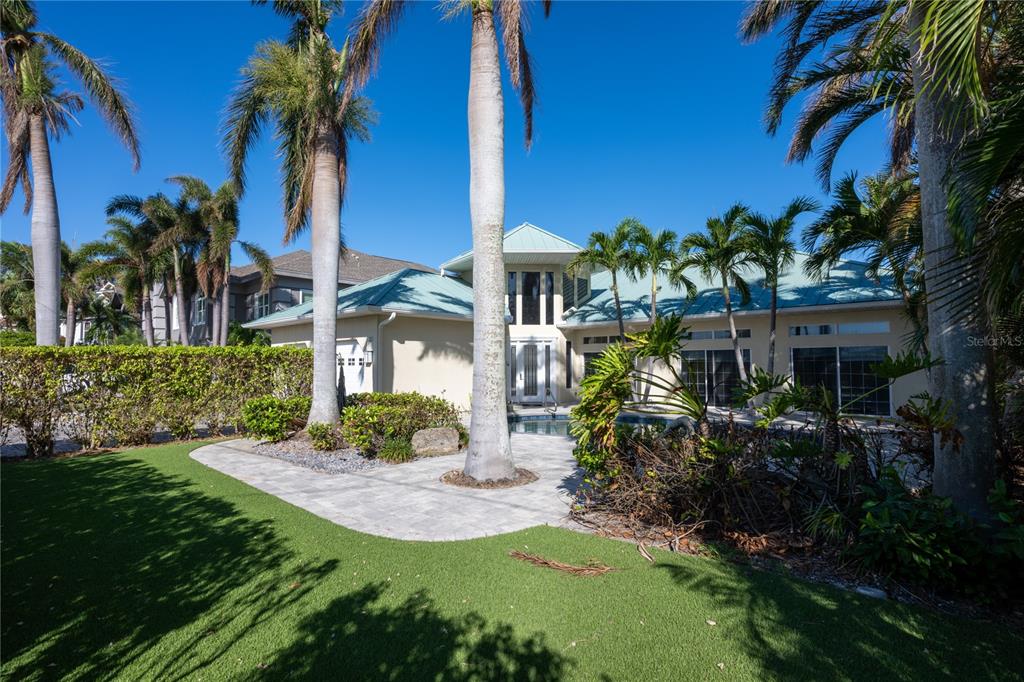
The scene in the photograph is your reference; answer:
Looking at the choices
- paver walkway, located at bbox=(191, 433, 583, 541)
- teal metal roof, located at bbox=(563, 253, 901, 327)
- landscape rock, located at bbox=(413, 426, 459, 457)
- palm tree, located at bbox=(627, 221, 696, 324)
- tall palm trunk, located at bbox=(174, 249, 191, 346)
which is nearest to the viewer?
paver walkway, located at bbox=(191, 433, 583, 541)

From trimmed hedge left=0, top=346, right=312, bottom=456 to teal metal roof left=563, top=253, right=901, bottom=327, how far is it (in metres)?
12.3

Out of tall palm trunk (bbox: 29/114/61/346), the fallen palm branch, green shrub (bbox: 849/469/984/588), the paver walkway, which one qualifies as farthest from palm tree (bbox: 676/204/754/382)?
tall palm trunk (bbox: 29/114/61/346)

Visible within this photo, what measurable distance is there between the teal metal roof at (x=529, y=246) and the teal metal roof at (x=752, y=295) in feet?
11.1

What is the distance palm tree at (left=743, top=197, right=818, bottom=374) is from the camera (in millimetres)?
15455

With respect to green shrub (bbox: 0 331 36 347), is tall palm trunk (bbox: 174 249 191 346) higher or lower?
higher

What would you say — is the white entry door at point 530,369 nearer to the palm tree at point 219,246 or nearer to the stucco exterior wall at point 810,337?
the stucco exterior wall at point 810,337

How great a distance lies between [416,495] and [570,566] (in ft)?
11.7

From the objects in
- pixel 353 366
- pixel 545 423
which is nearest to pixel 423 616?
pixel 353 366

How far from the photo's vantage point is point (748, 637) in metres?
3.65

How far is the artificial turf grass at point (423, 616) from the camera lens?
10.8 ft

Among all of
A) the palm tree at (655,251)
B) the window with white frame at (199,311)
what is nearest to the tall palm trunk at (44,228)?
the palm tree at (655,251)

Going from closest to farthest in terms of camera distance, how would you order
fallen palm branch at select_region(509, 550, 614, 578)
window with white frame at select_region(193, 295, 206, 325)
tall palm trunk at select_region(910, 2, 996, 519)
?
tall palm trunk at select_region(910, 2, 996, 519), fallen palm branch at select_region(509, 550, 614, 578), window with white frame at select_region(193, 295, 206, 325)

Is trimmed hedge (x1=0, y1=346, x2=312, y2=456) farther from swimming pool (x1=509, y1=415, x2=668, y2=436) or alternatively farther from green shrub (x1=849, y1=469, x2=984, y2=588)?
green shrub (x1=849, y1=469, x2=984, y2=588)

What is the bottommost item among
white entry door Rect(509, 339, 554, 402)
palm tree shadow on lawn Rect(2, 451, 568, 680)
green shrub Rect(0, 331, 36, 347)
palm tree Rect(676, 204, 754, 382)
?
palm tree shadow on lawn Rect(2, 451, 568, 680)
